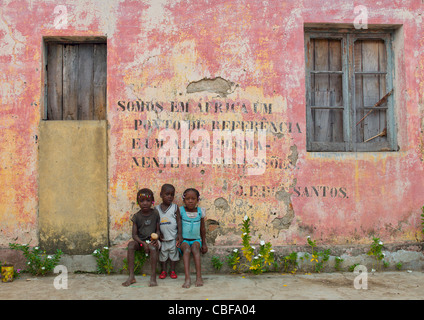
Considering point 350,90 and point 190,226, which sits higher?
point 350,90

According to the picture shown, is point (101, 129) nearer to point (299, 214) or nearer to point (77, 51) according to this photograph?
point (77, 51)

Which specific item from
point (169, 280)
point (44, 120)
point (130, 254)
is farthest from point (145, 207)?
point (44, 120)

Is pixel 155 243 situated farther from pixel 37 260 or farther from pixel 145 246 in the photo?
pixel 37 260

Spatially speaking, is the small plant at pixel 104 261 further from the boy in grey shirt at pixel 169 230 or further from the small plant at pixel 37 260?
the boy in grey shirt at pixel 169 230

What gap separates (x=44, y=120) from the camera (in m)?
4.39

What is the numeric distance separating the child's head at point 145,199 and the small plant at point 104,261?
2.17 feet

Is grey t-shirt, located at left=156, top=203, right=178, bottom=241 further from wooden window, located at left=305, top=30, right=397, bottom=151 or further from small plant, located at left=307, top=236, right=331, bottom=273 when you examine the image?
wooden window, located at left=305, top=30, right=397, bottom=151

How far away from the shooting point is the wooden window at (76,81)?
4570 mm

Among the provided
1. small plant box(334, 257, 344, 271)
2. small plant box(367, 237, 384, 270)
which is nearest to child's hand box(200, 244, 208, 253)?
small plant box(334, 257, 344, 271)

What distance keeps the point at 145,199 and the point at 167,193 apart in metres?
0.25

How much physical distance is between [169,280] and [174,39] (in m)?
2.76

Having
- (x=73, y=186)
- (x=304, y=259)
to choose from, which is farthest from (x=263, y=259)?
(x=73, y=186)

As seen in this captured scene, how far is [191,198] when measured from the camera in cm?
413

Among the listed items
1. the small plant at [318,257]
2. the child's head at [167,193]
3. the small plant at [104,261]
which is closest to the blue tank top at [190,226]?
the child's head at [167,193]
